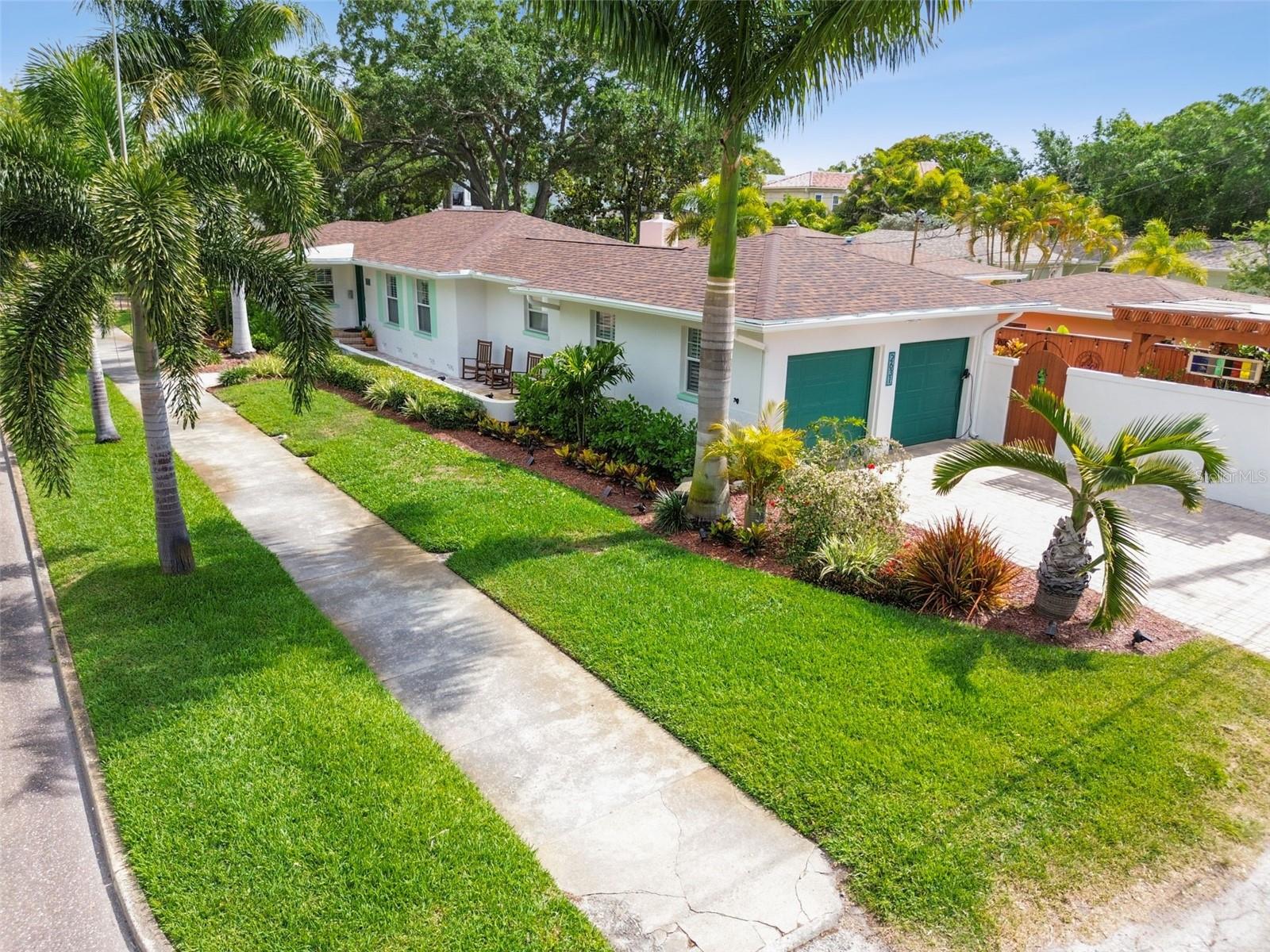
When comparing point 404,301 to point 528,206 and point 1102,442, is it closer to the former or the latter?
point 1102,442

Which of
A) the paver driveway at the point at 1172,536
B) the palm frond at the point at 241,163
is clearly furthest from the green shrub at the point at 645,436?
the palm frond at the point at 241,163

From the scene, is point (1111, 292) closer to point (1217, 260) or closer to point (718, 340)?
point (718, 340)

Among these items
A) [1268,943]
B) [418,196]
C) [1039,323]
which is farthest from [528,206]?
[1268,943]

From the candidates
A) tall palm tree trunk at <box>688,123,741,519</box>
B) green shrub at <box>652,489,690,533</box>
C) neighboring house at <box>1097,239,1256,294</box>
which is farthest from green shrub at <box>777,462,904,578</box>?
neighboring house at <box>1097,239,1256,294</box>

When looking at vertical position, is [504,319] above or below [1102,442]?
above

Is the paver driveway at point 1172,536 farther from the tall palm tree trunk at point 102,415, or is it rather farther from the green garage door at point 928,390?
the tall palm tree trunk at point 102,415

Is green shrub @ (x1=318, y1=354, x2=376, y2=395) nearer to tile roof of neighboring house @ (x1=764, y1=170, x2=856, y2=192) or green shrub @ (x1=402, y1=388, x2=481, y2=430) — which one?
green shrub @ (x1=402, y1=388, x2=481, y2=430)
